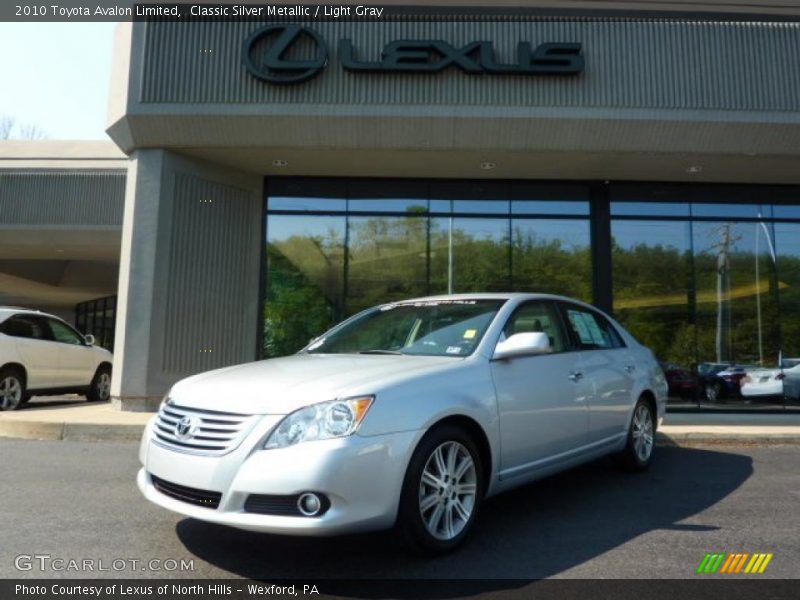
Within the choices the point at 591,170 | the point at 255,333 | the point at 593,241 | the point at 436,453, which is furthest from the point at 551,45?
the point at 436,453

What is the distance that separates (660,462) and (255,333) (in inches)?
285

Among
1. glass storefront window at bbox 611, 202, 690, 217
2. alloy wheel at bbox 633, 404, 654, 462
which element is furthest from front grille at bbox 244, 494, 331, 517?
glass storefront window at bbox 611, 202, 690, 217

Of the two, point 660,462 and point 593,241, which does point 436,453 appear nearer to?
point 660,462

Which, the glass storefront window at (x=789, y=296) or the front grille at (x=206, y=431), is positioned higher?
the glass storefront window at (x=789, y=296)

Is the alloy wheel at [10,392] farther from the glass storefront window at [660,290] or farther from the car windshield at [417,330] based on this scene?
the glass storefront window at [660,290]

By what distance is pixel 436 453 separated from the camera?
3445 millimetres

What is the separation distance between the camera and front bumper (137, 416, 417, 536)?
2.98 meters

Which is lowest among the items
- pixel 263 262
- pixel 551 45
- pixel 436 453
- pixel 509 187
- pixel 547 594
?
pixel 547 594

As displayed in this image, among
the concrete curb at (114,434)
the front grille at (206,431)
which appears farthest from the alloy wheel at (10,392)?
the front grille at (206,431)

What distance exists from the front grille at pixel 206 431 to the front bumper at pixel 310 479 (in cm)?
5

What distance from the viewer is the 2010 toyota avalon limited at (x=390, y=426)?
3037 millimetres

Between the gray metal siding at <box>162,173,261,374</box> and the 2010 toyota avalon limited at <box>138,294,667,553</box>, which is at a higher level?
the gray metal siding at <box>162,173,261,374</box>

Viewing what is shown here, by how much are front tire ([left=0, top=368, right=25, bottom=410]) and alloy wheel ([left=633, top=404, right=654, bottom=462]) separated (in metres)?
9.57

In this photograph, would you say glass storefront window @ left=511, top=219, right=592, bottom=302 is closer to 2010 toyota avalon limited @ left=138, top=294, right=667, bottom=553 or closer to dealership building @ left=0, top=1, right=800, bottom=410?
dealership building @ left=0, top=1, right=800, bottom=410
